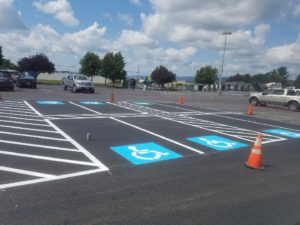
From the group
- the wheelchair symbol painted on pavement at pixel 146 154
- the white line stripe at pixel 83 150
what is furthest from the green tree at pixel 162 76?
the wheelchair symbol painted on pavement at pixel 146 154

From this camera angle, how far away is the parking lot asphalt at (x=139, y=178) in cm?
447

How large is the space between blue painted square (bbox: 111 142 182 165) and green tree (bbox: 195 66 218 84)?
82930 mm

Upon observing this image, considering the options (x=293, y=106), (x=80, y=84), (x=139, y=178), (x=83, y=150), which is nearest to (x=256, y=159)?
(x=139, y=178)

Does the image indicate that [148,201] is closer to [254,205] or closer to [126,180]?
[126,180]

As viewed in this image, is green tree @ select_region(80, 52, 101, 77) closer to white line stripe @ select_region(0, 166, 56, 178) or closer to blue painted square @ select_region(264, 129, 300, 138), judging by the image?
blue painted square @ select_region(264, 129, 300, 138)

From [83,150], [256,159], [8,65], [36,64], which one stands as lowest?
[83,150]

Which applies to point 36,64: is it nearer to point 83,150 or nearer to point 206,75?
point 206,75

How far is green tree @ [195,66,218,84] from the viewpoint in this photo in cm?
8988

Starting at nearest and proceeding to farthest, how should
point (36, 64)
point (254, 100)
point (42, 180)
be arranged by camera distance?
point (42, 180), point (254, 100), point (36, 64)

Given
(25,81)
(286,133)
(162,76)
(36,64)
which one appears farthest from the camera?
(162,76)

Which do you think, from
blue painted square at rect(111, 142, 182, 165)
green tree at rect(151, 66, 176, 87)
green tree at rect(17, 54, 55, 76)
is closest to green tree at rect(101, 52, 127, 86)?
green tree at rect(17, 54, 55, 76)

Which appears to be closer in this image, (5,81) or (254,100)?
(5,81)

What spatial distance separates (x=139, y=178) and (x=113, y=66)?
207 ft

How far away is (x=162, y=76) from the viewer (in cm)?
7919
